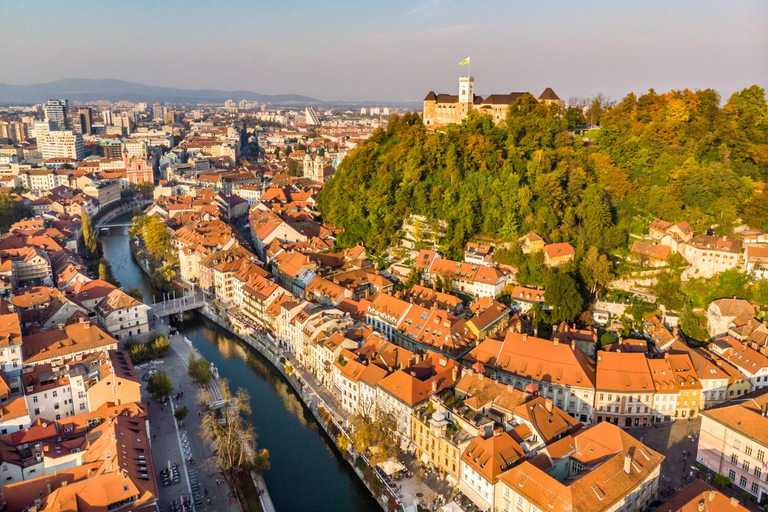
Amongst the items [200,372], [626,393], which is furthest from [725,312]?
[200,372]

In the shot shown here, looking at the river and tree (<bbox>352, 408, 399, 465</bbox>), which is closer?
tree (<bbox>352, 408, 399, 465</bbox>)

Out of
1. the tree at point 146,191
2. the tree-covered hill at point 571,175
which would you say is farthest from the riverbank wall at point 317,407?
the tree at point 146,191

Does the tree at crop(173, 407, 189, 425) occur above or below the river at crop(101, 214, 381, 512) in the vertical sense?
above

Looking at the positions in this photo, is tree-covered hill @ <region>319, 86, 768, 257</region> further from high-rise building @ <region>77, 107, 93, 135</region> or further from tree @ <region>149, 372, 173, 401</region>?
high-rise building @ <region>77, 107, 93, 135</region>

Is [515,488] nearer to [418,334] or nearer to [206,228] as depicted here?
[418,334]

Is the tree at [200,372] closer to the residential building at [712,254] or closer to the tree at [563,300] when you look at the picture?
the tree at [563,300]

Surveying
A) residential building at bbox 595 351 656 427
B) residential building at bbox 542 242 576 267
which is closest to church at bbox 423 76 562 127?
residential building at bbox 542 242 576 267
